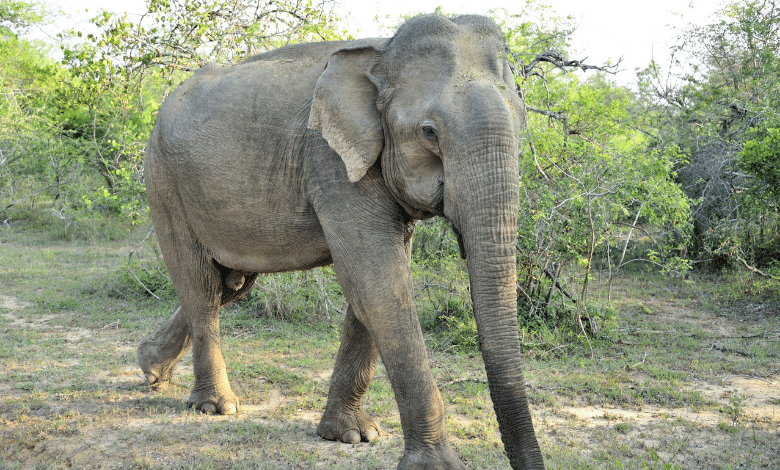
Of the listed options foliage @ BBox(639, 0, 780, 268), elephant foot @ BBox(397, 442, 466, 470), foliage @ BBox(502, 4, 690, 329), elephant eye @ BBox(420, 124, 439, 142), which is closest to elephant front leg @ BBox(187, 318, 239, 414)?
elephant foot @ BBox(397, 442, 466, 470)

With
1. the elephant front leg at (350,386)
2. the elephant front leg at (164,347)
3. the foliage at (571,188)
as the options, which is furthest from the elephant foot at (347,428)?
the foliage at (571,188)

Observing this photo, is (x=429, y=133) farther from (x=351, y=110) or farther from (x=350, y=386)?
(x=350, y=386)

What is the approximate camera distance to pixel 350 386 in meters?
4.84

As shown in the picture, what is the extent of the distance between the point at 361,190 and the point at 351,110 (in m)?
0.48

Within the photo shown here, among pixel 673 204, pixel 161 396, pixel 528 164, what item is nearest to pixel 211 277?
pixel 161 396

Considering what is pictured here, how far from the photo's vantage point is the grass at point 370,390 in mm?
4625

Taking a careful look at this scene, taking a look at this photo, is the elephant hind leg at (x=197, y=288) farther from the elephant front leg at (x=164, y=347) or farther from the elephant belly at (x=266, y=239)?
the elephant front leg at (x=164, y=347)

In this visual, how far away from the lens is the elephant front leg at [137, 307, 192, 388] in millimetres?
6070

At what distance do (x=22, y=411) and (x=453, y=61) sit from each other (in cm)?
429

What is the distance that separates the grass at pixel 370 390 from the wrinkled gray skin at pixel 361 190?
58cm

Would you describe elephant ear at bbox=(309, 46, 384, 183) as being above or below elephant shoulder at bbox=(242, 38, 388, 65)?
below

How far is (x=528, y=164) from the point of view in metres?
7.87

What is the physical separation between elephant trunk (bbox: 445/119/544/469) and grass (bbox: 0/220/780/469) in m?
1.30

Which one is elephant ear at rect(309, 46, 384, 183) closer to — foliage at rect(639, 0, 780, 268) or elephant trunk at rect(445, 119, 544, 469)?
elephant trunk at rect(445, 119, 544, 469)
